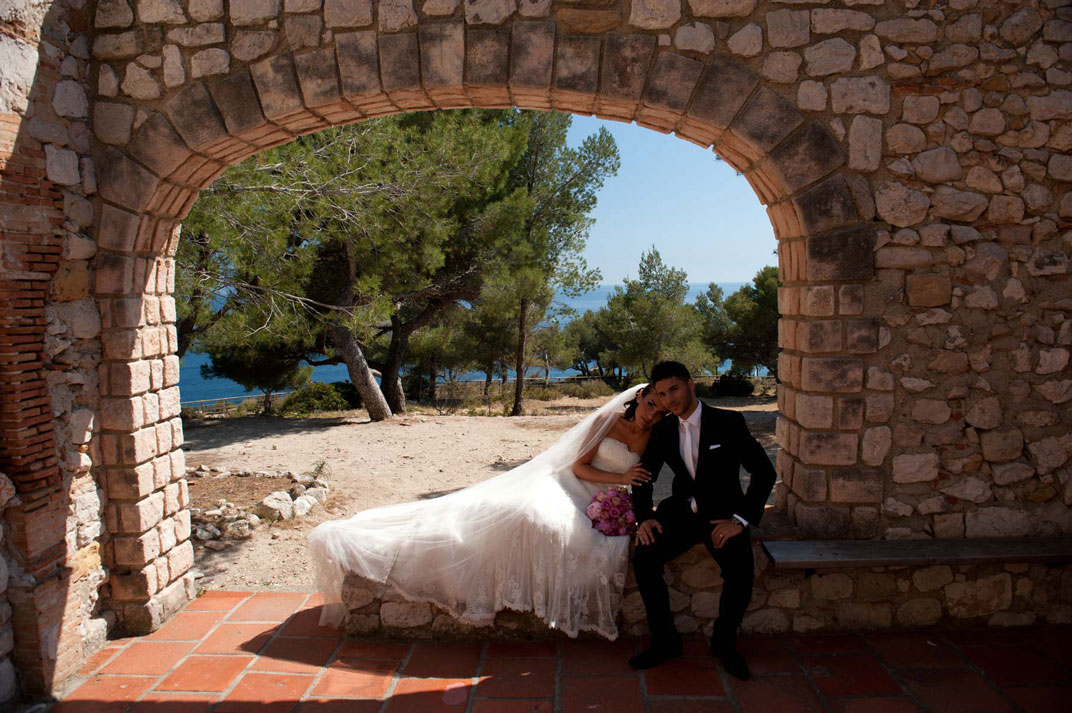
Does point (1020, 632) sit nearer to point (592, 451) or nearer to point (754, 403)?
point (592, 451)

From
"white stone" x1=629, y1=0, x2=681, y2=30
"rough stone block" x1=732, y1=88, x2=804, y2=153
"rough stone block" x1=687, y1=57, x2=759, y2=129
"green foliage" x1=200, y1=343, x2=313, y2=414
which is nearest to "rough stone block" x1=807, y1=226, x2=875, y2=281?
"rough stone block" x1=732, y1=88, x2=804, y2=153

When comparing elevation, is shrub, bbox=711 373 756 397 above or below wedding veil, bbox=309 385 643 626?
below

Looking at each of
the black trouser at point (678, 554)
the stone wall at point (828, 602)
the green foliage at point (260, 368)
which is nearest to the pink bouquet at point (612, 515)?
the black trouser at point (678, 554)

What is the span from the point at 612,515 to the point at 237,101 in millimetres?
2926

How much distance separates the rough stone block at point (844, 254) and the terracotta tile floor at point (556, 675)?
193 cm

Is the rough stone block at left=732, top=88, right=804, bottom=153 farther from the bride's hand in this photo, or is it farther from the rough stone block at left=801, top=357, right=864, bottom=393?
the bride's hand

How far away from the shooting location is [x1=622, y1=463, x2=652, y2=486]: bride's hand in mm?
3385

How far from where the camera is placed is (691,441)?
3352mm

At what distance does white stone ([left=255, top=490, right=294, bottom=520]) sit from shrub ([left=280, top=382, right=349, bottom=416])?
10219 mm

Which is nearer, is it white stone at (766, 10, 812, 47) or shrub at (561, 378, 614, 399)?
white stone at (766, 10, 812, 47)

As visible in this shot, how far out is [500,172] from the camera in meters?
12.7

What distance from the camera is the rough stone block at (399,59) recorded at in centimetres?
332

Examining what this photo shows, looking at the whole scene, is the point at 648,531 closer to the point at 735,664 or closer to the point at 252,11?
the point at 735,664

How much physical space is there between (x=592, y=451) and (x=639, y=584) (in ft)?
2.52
